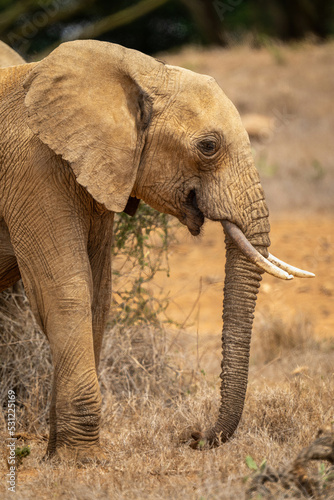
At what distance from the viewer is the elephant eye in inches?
172

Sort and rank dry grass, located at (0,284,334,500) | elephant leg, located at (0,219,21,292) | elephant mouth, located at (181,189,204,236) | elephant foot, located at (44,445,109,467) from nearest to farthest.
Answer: dry grass, located at (0,284,334,500) < elephant foot, located at (44,445,109,467) < elephant mouth, located at (181,189,204,236) < elephant leg, located at (0,219,21,292)

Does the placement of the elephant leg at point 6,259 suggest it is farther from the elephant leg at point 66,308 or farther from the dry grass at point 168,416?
the dry grass at point 168,416

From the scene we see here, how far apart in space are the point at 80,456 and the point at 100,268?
3.44 ft

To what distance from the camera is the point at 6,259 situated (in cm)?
472

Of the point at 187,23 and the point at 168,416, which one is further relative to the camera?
the point at 187,23

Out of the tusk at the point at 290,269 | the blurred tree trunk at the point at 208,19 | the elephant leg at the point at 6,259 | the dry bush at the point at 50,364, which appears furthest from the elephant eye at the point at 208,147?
the blurred tree trunk at the point at 208,19

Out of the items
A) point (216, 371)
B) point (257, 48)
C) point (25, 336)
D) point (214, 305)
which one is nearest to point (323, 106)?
point (257, 48)

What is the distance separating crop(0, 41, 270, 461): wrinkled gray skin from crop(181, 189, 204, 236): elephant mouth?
2 centimetres

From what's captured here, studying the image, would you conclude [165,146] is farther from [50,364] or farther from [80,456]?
[50,364]

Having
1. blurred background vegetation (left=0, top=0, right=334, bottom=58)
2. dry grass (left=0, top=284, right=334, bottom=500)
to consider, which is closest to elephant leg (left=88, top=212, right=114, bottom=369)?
dry grass (left=0, top=284, right=334, bottom=500)

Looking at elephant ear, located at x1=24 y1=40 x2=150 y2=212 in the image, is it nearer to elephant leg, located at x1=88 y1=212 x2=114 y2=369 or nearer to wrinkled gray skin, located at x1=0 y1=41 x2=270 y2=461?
wrinkled gray skin, located at x1=0 y1=41 x2=270 y2=461

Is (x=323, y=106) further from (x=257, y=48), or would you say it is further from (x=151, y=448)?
(x=151, y=448)

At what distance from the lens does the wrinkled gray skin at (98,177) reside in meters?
4.32

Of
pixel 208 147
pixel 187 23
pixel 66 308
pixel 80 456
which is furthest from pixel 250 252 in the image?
pixel 187 23
